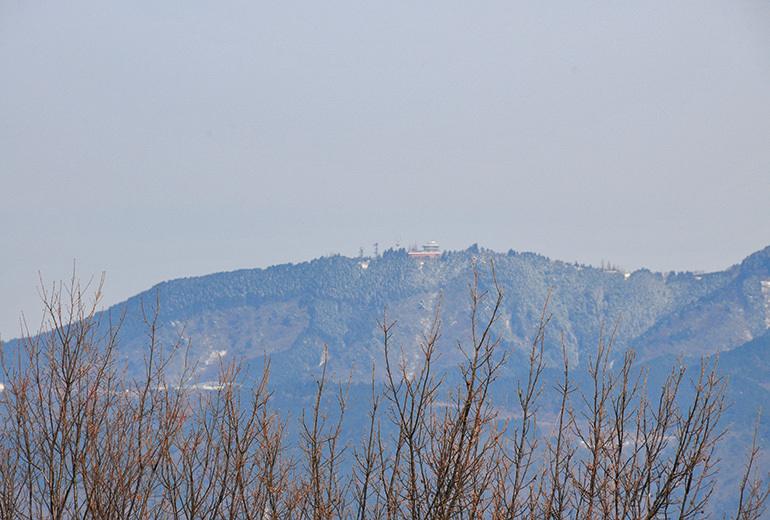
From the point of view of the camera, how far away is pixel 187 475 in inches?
529

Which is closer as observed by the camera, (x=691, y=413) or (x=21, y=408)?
(x=691, y=413)

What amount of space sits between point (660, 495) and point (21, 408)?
11181 mm

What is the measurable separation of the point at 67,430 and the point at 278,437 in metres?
3.85

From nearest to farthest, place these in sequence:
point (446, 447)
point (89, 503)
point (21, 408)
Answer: point (446, 447) → point (89, 503) → point (21, 408)

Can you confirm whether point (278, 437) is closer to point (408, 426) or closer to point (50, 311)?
point (408, 426)

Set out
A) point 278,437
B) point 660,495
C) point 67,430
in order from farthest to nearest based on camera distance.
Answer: point 67,430 → point 278,437 → point 660,495

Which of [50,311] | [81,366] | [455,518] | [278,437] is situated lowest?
[455,518]

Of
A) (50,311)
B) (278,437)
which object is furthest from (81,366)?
(278,437)

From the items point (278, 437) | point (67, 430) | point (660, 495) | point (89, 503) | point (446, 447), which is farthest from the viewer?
point (67, 430)

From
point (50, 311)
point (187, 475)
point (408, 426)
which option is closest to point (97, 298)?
point (50, 311)

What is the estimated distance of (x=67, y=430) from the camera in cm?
1436

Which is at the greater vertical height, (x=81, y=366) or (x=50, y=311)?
(x=50, y=311)

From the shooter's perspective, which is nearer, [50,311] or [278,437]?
[278,437]

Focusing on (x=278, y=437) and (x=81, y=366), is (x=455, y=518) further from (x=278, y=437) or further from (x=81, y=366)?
(x=81, y=366)
